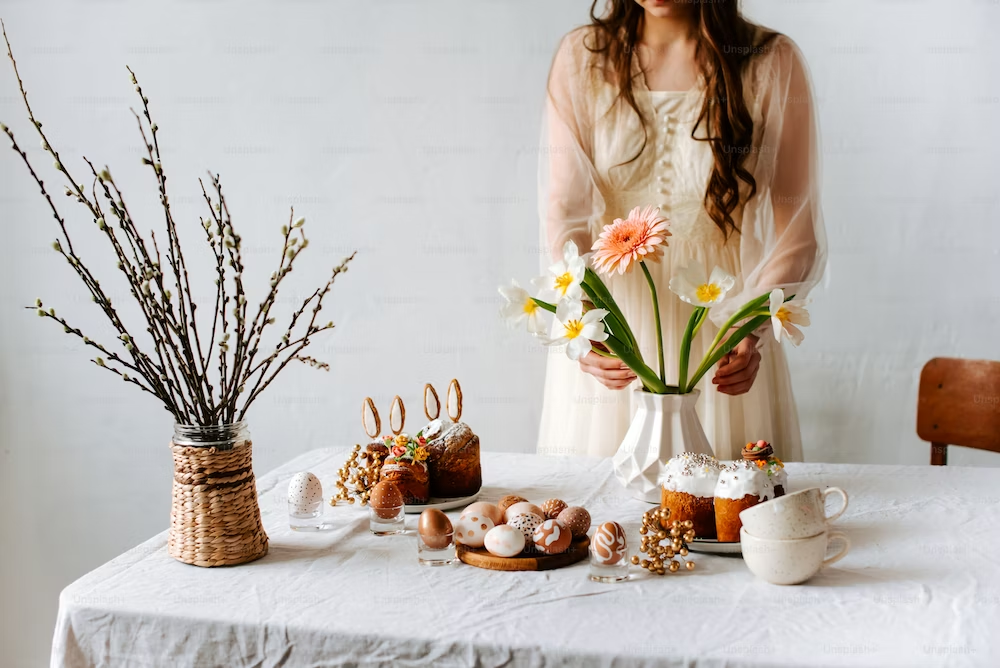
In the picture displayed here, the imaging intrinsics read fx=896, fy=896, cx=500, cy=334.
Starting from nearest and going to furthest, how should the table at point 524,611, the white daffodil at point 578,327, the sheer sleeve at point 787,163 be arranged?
the table at point 524,611, the white daffodil at point 578,327, the sheer sleeve at point 787,163

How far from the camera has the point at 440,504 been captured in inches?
53.6

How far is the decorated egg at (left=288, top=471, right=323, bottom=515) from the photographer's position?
1272 millimetres

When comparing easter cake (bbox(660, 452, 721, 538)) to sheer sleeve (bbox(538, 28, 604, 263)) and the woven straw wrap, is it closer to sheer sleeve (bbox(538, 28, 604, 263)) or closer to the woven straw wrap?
the woven straw wrap

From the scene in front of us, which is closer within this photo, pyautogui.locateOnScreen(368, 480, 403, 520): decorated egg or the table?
the table

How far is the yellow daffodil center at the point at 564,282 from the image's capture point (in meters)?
1.27

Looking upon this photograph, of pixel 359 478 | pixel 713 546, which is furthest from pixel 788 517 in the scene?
pixel 359 478

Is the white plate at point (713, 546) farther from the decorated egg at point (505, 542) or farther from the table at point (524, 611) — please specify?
the decorated egg at point (505, 542)

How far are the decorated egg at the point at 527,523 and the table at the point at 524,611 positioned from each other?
0.18ft

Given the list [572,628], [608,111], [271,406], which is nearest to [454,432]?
[572,628]

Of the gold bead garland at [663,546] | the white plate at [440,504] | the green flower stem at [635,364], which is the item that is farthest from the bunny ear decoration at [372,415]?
the gold bead garland at [663,546]

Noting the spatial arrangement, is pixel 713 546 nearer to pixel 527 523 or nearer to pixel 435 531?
pixel 527 523

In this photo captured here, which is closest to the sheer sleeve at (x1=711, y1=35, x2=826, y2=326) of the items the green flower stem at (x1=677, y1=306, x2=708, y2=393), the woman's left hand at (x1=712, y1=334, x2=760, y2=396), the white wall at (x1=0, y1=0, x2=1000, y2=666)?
the woman's left hand at (x1=712, y1=334, x2=760, y2=396)

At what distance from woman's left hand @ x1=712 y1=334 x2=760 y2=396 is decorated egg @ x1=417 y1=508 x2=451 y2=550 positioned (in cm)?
60

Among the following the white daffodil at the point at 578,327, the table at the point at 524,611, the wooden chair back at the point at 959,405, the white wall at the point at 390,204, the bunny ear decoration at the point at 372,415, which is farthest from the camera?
the white wall at the point at 390,204
